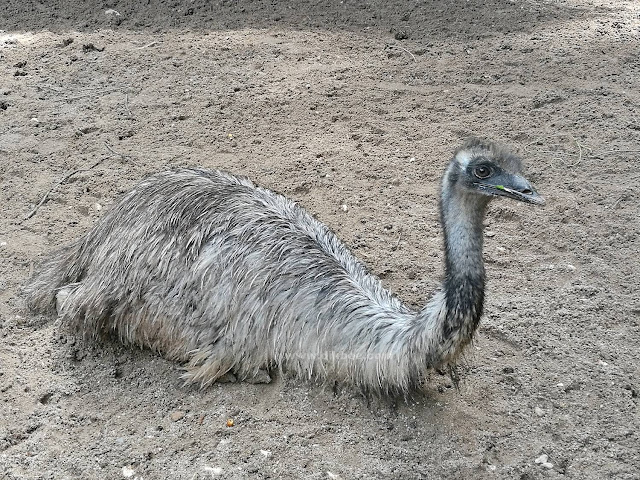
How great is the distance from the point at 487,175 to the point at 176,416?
1688mm

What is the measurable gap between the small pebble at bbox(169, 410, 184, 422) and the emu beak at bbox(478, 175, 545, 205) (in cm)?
163

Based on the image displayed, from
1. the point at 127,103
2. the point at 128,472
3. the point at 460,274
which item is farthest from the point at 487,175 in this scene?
the point at 127,103

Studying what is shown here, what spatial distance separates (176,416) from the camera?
3434mm

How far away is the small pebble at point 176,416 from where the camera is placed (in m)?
3.43

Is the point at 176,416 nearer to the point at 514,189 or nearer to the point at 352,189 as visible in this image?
the point at 514,189

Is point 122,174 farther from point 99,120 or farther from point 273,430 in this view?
point 273,430

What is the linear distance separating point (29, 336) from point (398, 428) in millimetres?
1903

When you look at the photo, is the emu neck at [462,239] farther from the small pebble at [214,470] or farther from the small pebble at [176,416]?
the small pebble at [176,416]

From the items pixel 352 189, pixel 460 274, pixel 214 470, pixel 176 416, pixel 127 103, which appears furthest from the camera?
pixel 127 103

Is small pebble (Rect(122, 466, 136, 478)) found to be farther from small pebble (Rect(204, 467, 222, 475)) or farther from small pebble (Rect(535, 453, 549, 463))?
small pebble (Rect(535, 453, 549, 463))

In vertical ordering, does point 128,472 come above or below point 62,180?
below

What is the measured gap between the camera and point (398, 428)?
3.32 metres

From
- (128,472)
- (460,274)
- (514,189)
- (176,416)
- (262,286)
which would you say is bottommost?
(128,472)

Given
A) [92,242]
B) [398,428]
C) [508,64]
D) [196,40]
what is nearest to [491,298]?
[398,428]
